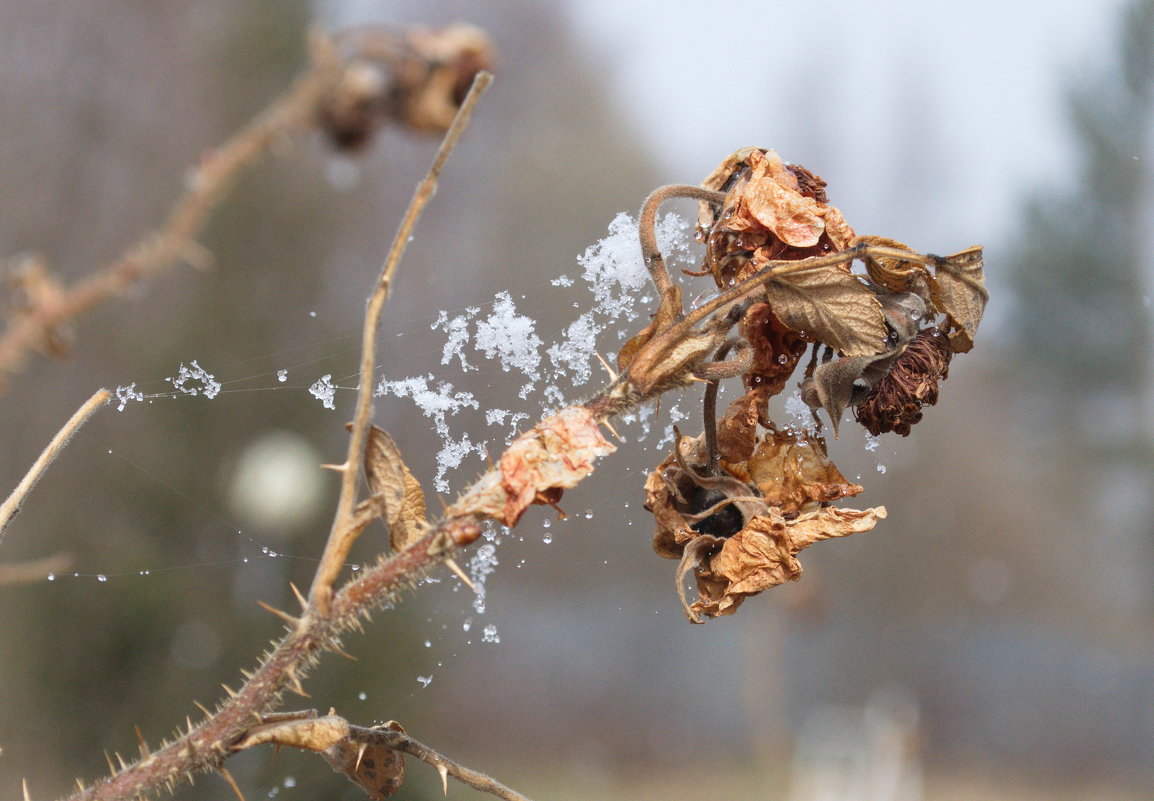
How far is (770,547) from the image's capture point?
0.51 metres

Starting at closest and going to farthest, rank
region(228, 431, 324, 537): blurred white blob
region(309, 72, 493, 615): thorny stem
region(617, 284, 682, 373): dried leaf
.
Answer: region(309, 72, 493, 615): thorny stem < region(617, 284, 682, 373): dried leaf < region(228, 431, 324, 537): blurred white blob

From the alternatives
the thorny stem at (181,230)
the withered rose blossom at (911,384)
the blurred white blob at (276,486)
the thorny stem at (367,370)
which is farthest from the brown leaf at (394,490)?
the blurred white blob at (276,486)

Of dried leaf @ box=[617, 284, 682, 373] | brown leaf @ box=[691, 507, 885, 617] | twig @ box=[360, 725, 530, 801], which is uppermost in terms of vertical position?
dried leaf @ box=[617, 284, 682, 373]

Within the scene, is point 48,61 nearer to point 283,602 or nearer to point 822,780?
point 283,602

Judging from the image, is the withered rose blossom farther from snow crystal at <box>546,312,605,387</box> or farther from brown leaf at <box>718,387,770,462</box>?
snow crystal at <box>546,312,605,387</box>

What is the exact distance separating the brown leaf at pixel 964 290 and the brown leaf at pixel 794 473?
11 cm

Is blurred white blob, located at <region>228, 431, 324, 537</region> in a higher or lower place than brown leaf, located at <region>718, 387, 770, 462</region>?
higher

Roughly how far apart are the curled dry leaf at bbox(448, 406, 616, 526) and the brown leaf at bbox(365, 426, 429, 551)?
5 centimetres

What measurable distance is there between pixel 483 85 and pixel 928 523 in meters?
10.2

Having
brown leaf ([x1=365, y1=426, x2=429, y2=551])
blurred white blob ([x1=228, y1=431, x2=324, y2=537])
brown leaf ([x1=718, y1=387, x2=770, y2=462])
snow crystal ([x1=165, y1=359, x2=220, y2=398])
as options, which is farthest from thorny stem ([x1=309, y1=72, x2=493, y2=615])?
blurred white blob ([x1=228, y1=431, x2=324, y2=537])

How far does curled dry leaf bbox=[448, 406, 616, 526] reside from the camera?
402mm

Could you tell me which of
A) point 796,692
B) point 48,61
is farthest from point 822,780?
point 48,61

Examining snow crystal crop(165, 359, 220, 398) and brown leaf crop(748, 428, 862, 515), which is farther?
snow crystal crop(165, 359, 220, 398)

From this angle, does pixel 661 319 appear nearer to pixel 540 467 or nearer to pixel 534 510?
pixel 540 467
